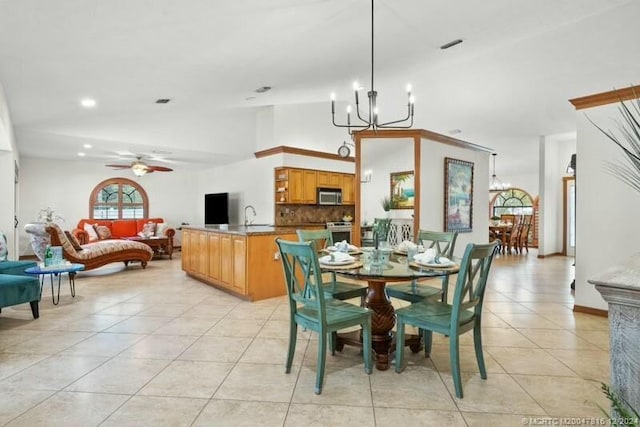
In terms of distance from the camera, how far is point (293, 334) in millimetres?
2406

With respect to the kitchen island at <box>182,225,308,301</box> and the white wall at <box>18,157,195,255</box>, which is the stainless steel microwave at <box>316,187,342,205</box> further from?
the white wall at <box>18,157,195,255</box>

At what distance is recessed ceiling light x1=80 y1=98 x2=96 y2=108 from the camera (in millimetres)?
4179

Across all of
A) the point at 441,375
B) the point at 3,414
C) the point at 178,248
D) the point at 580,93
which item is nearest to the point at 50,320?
the point at 3,414

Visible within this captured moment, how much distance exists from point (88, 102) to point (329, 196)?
15.7 ft

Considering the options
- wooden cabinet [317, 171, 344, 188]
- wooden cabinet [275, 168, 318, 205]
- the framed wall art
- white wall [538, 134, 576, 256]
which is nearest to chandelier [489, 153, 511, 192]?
white wall [538, 134, 576, 256]

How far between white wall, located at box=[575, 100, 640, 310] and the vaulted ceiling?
1.28 meters

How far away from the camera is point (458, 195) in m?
6.27

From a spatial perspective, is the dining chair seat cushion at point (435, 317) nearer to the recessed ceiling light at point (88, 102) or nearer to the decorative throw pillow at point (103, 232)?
the recessed ceiling light at point (88, 102)

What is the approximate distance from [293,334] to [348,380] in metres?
0.47

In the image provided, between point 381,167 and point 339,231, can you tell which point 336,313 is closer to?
point 339,231

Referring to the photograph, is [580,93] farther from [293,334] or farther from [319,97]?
[293,334]

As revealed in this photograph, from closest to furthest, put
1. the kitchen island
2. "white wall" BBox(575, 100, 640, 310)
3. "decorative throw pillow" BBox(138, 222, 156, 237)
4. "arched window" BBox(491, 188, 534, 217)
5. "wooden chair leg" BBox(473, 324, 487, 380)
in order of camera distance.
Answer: "wooden chair leg" BBox(473, 324, 487, 380), "white wall" BBox(575, 100, 640, 310), the kitchen island, "decorative throw pillow" BBox(138, 222, 156, 237), "arched window" BBox(491, 188, 534, 217)

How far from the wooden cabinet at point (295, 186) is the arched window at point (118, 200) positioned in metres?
4.82

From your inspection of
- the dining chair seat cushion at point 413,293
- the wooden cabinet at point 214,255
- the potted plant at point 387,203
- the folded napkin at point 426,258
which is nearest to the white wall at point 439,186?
the potted plant at point 387,203
